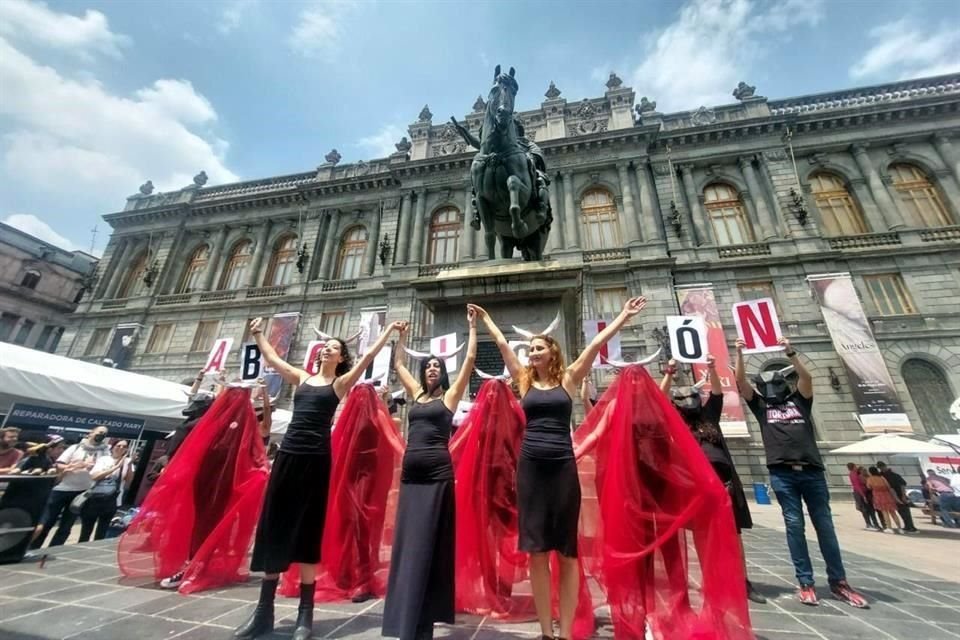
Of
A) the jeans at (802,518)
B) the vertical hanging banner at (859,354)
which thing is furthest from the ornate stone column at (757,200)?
the jeans at (802,518)

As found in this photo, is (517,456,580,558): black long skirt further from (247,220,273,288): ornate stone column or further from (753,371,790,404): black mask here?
(247,220,273,288): ornate stone column

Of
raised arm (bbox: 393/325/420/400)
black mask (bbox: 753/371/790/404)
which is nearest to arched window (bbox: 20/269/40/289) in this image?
raised arm (bbox: 393/325/420/400)

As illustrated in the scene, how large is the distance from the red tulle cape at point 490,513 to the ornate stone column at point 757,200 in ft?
63.7

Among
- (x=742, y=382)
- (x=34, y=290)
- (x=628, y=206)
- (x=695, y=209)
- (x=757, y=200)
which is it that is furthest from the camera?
(x=34, y=290)

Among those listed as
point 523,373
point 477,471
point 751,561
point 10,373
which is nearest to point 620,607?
point 477,471

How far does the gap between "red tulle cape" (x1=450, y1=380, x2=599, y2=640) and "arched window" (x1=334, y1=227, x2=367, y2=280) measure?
2022 centimetres

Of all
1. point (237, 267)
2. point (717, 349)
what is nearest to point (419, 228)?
point (237, 267)

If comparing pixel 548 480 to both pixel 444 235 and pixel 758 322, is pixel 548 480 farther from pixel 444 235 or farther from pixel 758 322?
pixel 444 235

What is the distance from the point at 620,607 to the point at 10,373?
31.5 feet

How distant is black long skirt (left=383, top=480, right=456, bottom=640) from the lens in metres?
2.08

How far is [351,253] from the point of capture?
22.9 metres

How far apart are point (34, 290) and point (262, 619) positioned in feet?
137

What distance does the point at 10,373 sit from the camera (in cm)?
640

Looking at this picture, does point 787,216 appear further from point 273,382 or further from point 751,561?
point 273,382
